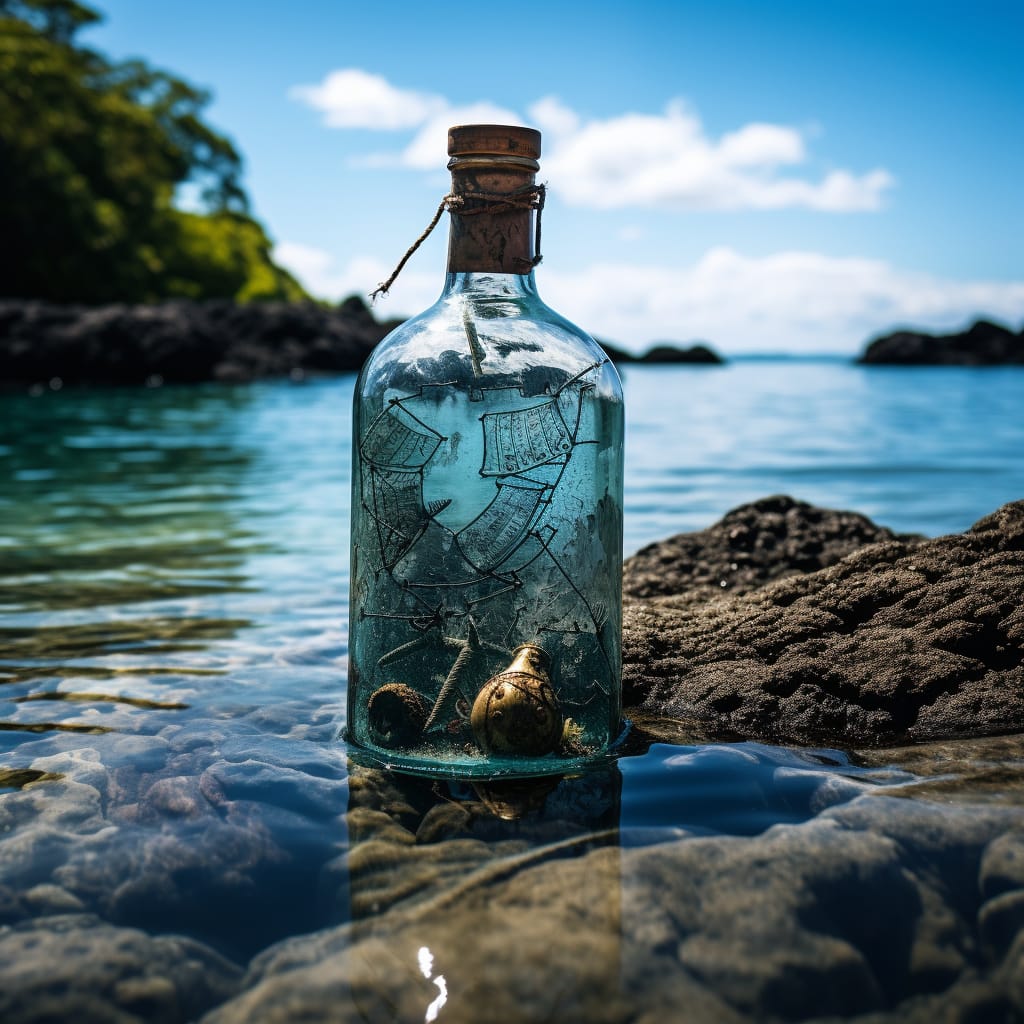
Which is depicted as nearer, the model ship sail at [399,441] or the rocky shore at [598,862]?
the rocky shore at [598,862]

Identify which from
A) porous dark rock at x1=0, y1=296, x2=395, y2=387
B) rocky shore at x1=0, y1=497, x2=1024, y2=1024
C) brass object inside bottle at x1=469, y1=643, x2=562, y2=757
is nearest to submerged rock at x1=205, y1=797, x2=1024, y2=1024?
rocky shore at x1=0, y1=497, x2=1024, y2=1024

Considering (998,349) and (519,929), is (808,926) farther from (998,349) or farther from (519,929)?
(998,349)

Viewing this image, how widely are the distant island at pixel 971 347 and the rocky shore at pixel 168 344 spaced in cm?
3591

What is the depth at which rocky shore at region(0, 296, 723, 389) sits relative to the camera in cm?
3161

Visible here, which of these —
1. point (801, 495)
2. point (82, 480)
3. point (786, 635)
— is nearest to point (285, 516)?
point (82, 480)

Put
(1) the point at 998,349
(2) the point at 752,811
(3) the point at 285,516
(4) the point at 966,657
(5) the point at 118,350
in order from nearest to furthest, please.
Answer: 1. (2) the point at 752,811
2. (4) the point at 966,657
3. (3) the point at 285,516
4. (5) the point at 118,350
5. (1) the point at 998,349

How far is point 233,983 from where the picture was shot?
1846mm

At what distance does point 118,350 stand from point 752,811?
32980 millimetres

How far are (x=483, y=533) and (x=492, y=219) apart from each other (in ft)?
2.63

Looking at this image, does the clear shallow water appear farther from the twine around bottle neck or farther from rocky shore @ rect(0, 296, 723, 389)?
rocky shore @ rect(0, 296, 723, 389)

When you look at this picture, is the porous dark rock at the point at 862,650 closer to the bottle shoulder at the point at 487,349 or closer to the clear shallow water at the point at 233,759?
the clear shallow water at the point at 233,759

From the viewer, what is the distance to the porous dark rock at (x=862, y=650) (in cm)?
296

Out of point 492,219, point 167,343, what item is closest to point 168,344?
point 167,343

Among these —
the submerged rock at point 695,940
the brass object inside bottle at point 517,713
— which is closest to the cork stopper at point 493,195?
the brass object inside bottle at point 517,713
